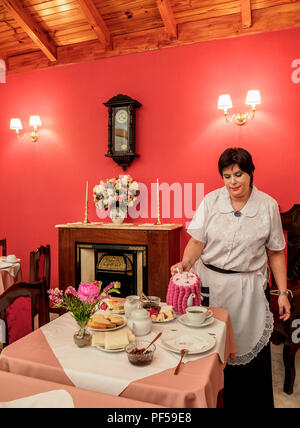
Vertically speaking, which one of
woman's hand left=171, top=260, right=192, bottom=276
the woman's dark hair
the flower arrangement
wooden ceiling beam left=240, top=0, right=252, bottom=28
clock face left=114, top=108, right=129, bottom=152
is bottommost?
woman's hand left=171, top=260, right=192, bottom=276

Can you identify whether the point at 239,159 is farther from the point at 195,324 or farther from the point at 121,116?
the point at 121,116

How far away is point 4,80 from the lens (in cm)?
465

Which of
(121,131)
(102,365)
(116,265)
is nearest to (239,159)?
(102,365)

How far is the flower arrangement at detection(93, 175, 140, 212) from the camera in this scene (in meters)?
3.71

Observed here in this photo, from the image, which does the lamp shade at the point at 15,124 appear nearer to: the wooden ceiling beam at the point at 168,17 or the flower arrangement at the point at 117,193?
the flower arrangement at the point at 117,193

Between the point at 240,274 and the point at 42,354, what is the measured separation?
1125mm

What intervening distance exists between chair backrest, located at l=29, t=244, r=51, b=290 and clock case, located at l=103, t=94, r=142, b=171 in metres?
1.44

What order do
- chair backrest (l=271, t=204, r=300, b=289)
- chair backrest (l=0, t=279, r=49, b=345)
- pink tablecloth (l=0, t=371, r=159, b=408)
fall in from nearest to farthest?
pink tablecloth (l=0, t=371, r=159, b=408) < chair backrest (l=0, t=279, r=49, b=345) < chair backrest (l=271, t=204, r=300, b=289)

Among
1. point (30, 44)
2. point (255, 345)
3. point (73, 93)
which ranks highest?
point (30, 44)

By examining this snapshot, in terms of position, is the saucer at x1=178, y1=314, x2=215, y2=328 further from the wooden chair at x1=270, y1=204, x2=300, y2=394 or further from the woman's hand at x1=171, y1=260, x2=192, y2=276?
the wooden chair at x1=270, y1=204, x2=300, y2=394

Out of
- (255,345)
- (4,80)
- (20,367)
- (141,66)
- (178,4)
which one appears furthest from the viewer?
(4,80)

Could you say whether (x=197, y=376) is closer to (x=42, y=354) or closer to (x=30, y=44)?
(x=42, y=354)

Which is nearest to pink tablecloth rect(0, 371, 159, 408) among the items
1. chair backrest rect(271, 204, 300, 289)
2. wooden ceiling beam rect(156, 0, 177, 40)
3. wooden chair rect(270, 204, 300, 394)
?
wooden chair rect(270, 204, 300, 394)

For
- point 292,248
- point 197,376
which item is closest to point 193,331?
point 197,376
